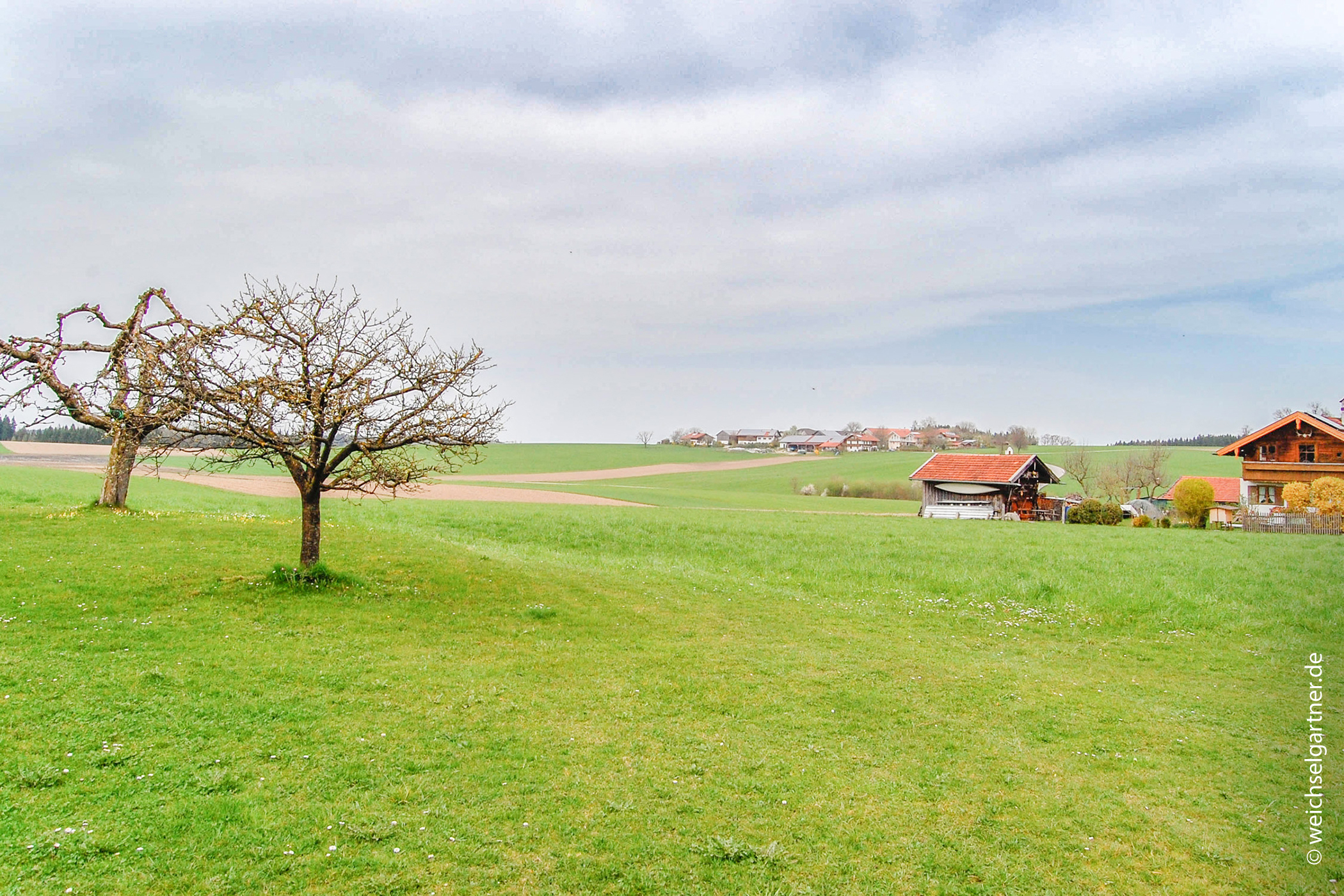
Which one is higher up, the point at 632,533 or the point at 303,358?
the point at 303,358

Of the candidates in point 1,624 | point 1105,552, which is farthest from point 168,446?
point 1105,552

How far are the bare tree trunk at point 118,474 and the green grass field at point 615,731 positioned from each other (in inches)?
106

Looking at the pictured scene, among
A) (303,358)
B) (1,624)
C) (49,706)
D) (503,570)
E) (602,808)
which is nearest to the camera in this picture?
(602,808)

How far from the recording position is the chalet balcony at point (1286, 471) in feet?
136

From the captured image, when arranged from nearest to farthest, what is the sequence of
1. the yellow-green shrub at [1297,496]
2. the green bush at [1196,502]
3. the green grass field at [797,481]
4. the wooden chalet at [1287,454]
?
the yellow-green shrub at [1297,496] → the wooden chalet at [1287,454] → the green bush at [1196,502] → the green grass field at [797,481]

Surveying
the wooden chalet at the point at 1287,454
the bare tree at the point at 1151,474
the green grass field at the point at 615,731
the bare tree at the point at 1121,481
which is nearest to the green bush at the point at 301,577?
the green grass field at the point at 615,731

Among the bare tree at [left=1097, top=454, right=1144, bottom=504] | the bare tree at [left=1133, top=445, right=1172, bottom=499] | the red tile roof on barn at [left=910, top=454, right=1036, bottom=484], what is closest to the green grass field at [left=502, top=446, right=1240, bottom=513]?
the bare tree at [left=1133, top=445, right=1172, bottom=499]

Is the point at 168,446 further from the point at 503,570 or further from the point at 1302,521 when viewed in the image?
the point at 1302,521

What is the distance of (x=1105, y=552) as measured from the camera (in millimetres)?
27531

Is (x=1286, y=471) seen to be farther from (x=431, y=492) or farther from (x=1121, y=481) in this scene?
(x=431, y=492)

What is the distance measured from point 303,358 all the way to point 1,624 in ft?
22.8

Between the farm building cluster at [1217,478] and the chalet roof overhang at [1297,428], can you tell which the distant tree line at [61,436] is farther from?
the chalet roof overhang at [1297,428]

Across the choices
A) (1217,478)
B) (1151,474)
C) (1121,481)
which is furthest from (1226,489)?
(1151,474)

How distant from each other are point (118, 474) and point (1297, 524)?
53154 millimetres
